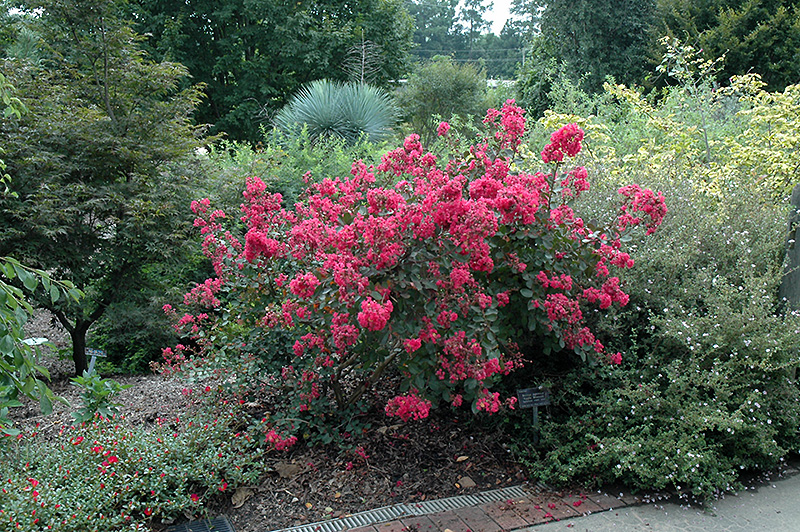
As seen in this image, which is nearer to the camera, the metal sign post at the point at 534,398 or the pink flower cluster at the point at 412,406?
the pink flower cluster at the point at 412,406

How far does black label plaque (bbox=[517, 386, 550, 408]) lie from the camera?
3270 mm

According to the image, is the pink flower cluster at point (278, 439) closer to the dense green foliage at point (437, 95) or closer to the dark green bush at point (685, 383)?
the dark green bush at point (685, 383)

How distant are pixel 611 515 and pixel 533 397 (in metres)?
0.71

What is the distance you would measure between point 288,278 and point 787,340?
9.50ft

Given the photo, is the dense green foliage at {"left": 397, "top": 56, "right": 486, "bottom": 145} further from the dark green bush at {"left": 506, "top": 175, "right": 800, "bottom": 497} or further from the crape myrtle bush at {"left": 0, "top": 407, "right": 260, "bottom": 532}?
the crape myrtle bush at {"left": 0, "top": 407, "right": 260, "bottom": 532}

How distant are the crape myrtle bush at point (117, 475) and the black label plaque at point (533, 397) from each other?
148cm

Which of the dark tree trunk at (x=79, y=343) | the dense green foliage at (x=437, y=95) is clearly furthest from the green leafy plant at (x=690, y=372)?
the dense green foliage at (x=437, y=95)

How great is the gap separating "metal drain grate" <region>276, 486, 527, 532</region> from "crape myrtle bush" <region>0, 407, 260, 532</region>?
47 cm

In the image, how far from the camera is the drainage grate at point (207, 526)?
8.73 ft

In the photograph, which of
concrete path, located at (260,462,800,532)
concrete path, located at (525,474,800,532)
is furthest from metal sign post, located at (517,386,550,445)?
concrete path, located at (525,474,800,532)

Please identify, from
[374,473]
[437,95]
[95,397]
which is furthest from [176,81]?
[437,95]

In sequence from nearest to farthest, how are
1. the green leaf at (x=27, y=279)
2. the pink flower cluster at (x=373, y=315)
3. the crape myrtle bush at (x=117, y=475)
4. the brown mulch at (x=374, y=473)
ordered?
1. the green leaf at (x=27, y=279)
2. the pink flower cluster at (x=373, y=315)
3. the crape myrtle bush at (x=117, y=475)
4. the brown mulch at (x=374, y=473)

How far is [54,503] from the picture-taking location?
8.07ft

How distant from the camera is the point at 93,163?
5.20 m
